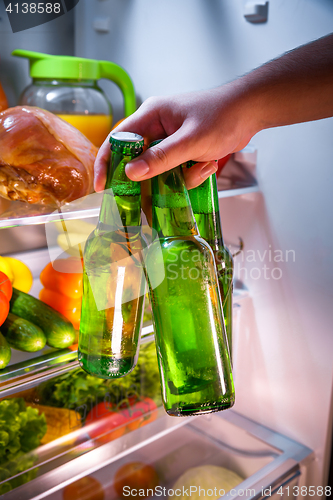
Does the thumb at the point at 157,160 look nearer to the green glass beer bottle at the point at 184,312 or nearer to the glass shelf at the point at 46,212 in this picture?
the green glass beer bottle at the point at 184,312

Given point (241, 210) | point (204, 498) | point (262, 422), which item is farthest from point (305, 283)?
point (204, 498)

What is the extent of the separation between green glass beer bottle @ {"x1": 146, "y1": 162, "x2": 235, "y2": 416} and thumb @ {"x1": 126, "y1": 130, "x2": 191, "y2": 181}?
Result: 0.01 metres

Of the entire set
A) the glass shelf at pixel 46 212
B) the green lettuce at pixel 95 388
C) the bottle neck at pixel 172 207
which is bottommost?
the green lettuce at pixel 95 388

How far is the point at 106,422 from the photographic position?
0.92 meters

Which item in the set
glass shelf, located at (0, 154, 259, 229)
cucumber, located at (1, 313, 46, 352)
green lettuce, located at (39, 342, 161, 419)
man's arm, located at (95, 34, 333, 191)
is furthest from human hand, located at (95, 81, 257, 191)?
green lettuce, located at (39, 342, 161, 419)

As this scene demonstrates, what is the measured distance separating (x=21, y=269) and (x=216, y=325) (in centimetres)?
49

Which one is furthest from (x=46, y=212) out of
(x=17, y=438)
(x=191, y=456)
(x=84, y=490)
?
(x=191, y=456)

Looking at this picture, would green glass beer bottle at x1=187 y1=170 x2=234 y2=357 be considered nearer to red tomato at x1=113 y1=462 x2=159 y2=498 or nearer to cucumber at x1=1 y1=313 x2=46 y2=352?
cucumber at x1=1 y1=313 x2=46 y2=352

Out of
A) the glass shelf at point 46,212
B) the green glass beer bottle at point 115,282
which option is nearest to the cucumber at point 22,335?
the glass shelf at point 46,212

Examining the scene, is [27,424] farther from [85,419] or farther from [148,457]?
[148,457]

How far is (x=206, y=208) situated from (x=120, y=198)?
0.11 m

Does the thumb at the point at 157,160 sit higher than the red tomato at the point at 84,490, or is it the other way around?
the thumb at the point at 157,160

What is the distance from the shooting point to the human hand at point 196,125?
0.41 m

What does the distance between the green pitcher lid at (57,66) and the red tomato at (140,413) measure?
0.76m
